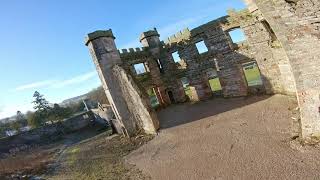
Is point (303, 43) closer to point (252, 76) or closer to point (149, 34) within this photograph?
point (149, 34)

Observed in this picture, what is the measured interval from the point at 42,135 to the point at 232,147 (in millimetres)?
28629

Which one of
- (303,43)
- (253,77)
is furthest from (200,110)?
(253,77)

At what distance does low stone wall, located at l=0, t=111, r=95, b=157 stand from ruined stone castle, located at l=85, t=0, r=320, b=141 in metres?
14.6

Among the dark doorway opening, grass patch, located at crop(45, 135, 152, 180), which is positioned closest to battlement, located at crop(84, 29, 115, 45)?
grass patch, located at crop(45, 135, 152, 180)

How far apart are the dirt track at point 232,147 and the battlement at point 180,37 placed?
5496 mm

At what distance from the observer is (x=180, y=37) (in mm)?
22297

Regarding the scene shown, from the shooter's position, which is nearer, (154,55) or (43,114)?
(154,55)

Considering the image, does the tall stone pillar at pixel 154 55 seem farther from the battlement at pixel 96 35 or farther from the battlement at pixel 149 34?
the battlement at pixel 96 35

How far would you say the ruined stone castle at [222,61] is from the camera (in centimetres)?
945

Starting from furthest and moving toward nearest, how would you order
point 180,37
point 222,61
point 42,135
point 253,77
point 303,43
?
point 42,135, point 253,77, point 180,37, point 222,61, point 303,43

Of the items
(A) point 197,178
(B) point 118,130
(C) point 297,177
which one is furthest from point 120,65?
(C) point 297,177

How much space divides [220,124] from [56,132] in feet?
83.1

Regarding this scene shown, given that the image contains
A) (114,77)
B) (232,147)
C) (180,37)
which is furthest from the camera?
(180,37)

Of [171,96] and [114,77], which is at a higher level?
[114,77]
